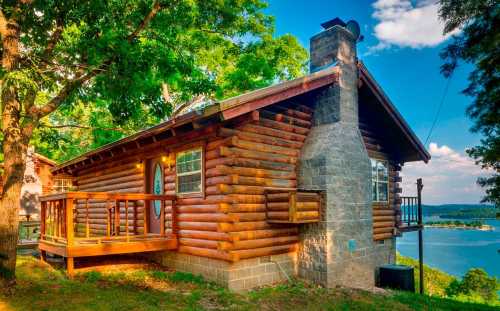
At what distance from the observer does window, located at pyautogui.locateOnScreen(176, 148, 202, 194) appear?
361 inches

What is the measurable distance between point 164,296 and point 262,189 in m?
3.27

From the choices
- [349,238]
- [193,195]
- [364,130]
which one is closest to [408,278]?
[349,238]

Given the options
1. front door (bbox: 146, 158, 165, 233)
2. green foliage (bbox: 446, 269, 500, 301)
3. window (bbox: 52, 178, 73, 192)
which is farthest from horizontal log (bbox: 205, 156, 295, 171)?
green foliage (bbox: 446, 269, 500, 301)

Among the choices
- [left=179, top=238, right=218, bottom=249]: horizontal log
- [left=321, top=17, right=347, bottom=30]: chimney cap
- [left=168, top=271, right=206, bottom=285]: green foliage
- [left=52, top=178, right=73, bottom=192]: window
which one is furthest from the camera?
[left=52, top=178, right=73, bottom=192]: window

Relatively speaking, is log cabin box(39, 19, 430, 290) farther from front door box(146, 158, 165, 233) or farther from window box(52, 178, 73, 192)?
window box(52, 178, 73, 192)

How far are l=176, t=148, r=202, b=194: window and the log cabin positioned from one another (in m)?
0.03

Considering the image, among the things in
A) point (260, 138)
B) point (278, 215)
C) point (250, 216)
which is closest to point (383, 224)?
point (278, 215)

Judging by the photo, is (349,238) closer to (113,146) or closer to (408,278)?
(408,278)

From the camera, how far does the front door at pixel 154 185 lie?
35.7ft

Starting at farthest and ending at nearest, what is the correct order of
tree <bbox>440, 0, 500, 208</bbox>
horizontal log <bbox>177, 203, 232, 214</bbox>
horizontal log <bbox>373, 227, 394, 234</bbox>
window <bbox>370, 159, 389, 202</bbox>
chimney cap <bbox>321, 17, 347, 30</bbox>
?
window <bbox>370, 159, 389, 202</bbox>, horizontal log <bbox>373, 227, 394, 234</bbox>, chimney cap <bbox>321, 17, 347, 30</bbox>, tree <bbox>440, 0, 500, 208</bbox>, horizontal log <bbox>177, 203, 232, 214</bbox>

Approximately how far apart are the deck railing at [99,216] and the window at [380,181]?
7077mm

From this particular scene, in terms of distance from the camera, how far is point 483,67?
A: 919cm

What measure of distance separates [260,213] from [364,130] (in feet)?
18.8

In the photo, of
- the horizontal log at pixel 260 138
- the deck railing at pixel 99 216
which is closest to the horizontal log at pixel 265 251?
the deck railing at pixel 99 216
